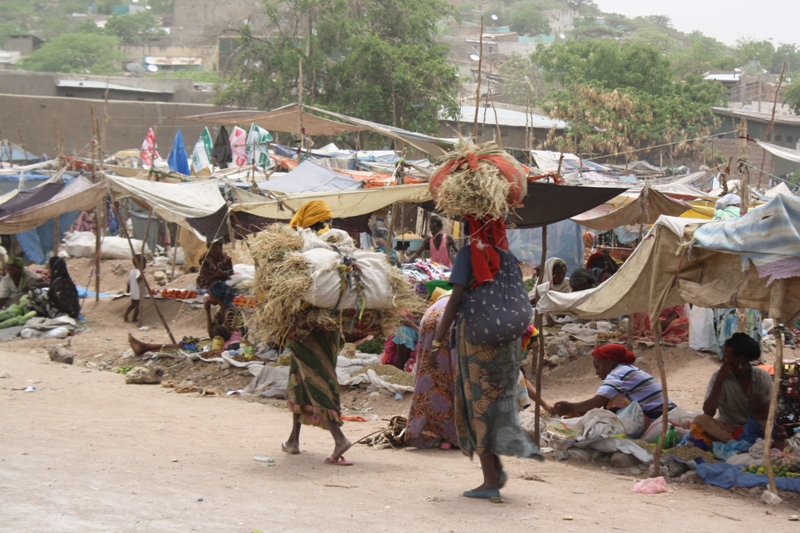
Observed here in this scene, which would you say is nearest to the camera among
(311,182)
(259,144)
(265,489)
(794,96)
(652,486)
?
(265,489)

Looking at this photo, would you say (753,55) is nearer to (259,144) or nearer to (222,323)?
(259,144)

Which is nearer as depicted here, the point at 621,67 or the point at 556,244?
the point at 556,244

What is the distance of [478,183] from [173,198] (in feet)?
26.6

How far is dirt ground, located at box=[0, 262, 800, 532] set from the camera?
404 centimetres

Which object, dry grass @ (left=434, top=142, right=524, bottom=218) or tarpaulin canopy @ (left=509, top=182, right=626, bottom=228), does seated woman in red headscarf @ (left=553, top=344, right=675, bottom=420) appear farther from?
dry grass @ (left=434, top=142, right=524, bottom=218)

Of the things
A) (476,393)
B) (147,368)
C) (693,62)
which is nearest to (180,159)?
(147,368)

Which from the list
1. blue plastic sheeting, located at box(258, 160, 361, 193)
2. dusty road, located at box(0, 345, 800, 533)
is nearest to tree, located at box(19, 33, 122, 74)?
blue plastic sheeting, located at box(258, 160, 361, 193)

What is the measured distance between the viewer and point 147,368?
1017cm

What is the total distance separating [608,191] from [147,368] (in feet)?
19.7

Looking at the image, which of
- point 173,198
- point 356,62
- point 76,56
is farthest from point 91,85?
point 76,56

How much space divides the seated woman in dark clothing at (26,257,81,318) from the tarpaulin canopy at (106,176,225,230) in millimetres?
2372

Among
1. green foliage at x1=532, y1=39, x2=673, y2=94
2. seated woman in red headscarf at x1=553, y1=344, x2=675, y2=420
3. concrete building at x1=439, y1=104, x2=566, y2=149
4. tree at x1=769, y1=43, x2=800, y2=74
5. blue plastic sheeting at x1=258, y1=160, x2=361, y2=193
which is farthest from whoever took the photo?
tree at x1=769, y1=43, x2=800, y2=74

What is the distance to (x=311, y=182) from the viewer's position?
43.0ft

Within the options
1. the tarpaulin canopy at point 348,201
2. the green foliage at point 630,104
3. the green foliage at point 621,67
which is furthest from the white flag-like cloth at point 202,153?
the green foliage at point 621,67
